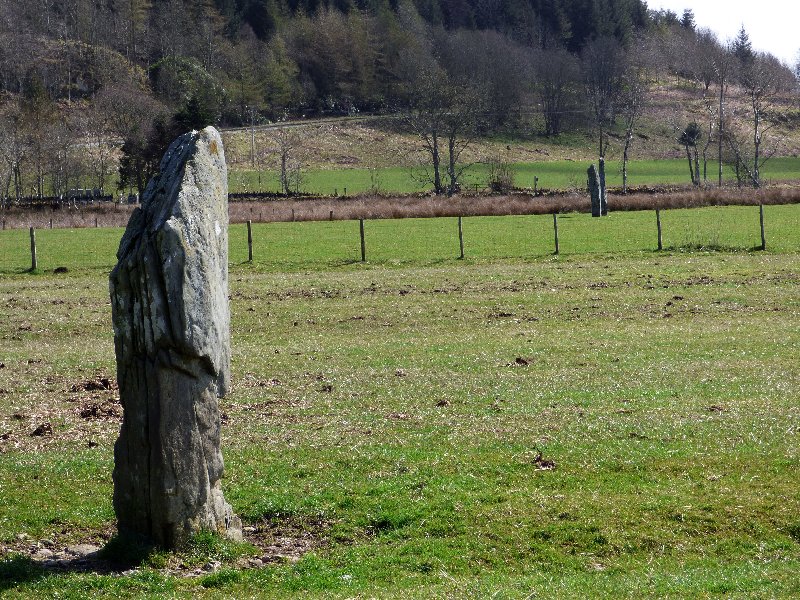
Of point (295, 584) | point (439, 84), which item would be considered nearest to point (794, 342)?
point (295, 584)

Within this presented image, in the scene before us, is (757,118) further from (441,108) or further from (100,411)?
(100,411)

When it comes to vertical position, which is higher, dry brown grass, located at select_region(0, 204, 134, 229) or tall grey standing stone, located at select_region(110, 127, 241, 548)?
dry brown grass, located at select_region(0, 204, 134, 229)

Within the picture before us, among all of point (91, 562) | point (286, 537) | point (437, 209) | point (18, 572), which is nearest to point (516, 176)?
point (437, 209)

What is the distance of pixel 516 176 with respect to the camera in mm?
119688

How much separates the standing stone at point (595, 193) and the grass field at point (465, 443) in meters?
36.9

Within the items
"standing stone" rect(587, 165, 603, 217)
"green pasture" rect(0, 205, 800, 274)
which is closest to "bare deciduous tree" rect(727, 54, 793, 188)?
"standing stone" rect(587, 165, 603, 217)

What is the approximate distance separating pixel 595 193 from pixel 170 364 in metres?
61.8

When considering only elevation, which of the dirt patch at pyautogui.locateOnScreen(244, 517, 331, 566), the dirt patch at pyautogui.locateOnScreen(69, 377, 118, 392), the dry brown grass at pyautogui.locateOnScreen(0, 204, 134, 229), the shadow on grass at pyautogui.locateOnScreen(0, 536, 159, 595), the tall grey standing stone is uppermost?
the dry brown grass at pyautogui.locateOnScreen(0, 204, 134, 229)

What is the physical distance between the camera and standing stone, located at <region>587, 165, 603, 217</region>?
68.4 m

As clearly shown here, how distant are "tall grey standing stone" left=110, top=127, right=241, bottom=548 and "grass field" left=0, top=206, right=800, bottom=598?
0.57 meters

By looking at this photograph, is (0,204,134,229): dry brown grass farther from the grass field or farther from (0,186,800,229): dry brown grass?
the grass field

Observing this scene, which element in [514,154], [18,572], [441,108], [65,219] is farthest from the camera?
[514,154]

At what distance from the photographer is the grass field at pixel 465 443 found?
9406 millimetres

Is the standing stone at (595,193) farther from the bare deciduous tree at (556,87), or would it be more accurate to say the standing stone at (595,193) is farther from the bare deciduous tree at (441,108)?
the bare deciduous tree at (556,87)
